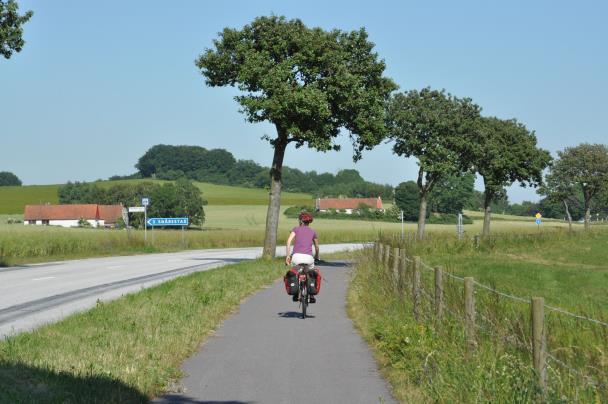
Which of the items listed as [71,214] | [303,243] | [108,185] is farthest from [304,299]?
[108,185]

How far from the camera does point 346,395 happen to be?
29.2 feet

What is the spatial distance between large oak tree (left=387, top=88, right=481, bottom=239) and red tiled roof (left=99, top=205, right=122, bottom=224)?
98831 millimetres

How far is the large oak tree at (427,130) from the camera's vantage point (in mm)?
57344

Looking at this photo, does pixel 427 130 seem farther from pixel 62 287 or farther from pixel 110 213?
pixel 110 213

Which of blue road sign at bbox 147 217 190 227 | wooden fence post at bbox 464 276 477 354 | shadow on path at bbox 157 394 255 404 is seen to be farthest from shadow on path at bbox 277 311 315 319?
blue road sign at bbox 147 217 190 227

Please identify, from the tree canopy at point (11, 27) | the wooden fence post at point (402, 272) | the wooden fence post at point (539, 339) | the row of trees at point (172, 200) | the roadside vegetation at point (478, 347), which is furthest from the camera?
the row of trees at point (172, 200)

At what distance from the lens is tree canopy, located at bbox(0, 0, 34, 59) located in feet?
105

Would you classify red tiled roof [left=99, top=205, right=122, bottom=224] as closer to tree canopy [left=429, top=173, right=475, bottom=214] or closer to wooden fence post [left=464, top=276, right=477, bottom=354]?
tree canopy [left=429, top=173, right=475, bottom=214]

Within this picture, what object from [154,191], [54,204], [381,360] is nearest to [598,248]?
[381,360]

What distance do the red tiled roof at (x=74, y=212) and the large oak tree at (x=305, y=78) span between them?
114 meters


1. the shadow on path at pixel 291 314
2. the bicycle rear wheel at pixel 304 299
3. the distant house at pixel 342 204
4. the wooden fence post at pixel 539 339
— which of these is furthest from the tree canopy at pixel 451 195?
the wooden fence post at pixel 539 339

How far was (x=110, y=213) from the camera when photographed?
152 metres

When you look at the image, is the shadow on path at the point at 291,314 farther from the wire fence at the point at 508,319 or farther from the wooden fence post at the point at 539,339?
the wooden fence post at the point at 539,339

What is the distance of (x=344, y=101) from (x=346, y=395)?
92.0 feet
